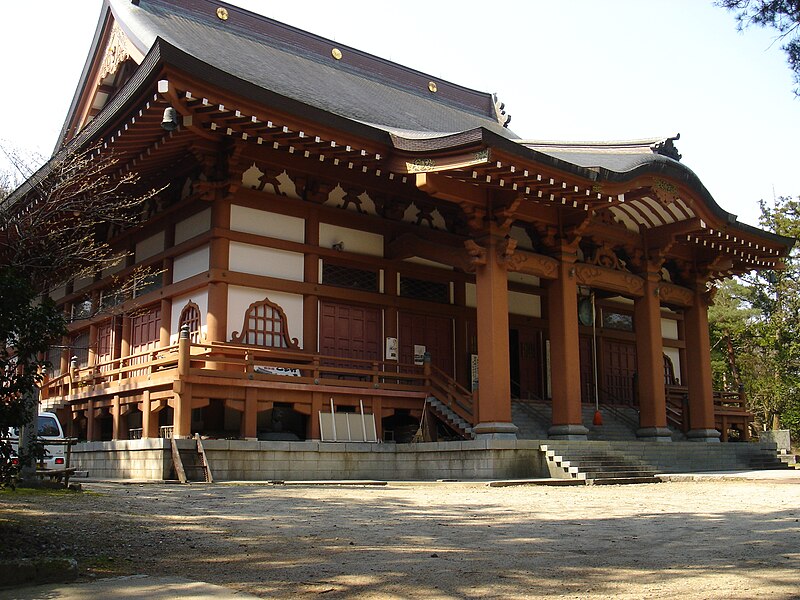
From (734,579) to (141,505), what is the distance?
21.6ft

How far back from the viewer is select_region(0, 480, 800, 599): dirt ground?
16.1 ft

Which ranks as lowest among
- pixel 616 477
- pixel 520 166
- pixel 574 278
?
pixel 616 477

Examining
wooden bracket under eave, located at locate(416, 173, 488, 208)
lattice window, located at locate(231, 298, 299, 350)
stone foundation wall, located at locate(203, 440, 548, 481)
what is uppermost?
wooden bracket under eave, located at locate(416, 173, 488, 208)

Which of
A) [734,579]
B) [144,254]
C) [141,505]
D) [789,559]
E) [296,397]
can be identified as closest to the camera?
[734,579]

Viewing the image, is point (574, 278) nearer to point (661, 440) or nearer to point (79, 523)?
point (661, 440)

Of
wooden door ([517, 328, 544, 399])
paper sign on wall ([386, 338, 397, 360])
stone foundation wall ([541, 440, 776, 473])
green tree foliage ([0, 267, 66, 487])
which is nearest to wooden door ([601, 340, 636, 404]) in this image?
wooden door ([517, 328, 544, 399])

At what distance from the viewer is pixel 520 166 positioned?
591 inches

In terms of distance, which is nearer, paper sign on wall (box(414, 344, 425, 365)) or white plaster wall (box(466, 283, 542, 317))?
paper sign on wall (box(414, 344, 425, 365))

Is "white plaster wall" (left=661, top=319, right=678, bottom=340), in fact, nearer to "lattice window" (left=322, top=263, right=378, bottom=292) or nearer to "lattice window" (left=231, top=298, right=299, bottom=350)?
"lattice window" (left=322, top=263, right=378, bottom=292)

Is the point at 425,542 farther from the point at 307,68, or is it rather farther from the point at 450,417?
the point at 307,68

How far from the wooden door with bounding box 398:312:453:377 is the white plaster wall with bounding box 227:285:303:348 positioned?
2686 millimetres

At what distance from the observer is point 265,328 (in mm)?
16438

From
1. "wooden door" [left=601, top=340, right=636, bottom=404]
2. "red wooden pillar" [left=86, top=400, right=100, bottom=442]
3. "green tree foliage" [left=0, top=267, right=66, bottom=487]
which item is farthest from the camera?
"wooden door" [left=601, top=340, right=636, bottom=404]

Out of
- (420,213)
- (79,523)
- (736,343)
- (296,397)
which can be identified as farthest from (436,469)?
(736,343)
